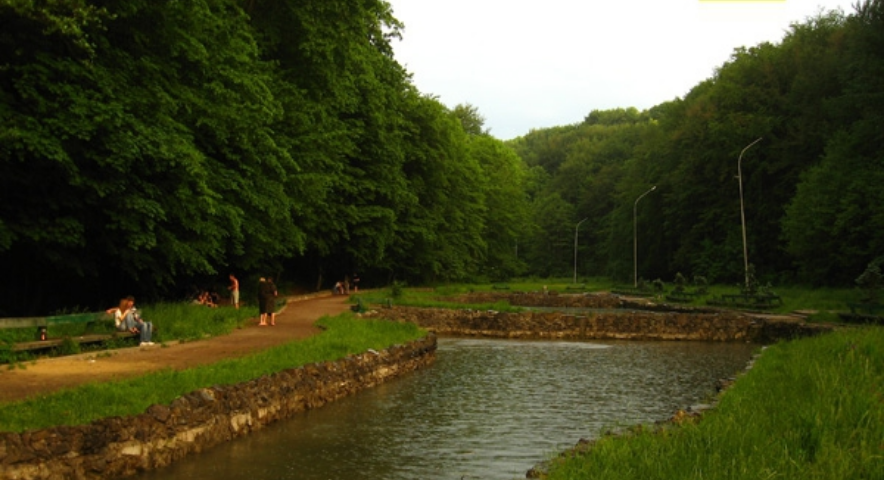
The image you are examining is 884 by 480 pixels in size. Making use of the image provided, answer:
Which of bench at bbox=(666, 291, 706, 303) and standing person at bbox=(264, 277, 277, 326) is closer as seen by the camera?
standing person at bbox=(264, 277, 277, 326)

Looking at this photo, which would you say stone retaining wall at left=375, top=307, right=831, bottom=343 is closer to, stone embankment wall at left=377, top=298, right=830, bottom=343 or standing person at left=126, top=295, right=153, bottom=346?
stone embankment wall at left=377, top=298, right=830, bottom=343

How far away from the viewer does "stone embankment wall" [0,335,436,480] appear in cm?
839

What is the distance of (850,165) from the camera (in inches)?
1773

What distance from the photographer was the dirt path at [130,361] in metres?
11.4

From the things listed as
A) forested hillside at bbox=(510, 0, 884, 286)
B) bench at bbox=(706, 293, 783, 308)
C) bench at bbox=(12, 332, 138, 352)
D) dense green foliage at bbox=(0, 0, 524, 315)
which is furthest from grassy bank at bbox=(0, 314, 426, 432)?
forested hillside at bbox=(510, 0, 884, 286)

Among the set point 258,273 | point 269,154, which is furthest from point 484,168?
point 269,154

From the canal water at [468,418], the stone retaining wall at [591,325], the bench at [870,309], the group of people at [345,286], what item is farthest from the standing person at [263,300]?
the bench at [870,309]

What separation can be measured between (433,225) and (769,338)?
1158 inches

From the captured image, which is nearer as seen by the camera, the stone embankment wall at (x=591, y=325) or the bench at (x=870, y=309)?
the bench at (x=870, y=309)

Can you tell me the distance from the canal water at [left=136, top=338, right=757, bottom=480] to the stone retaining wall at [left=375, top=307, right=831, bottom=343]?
7058 mm

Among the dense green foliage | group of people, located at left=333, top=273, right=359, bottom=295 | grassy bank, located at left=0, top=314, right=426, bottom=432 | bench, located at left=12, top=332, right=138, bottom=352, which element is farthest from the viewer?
group of people, located at left=333, top=273, right=359, bottom=295

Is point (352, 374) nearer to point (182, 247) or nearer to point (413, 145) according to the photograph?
point (182, 247)

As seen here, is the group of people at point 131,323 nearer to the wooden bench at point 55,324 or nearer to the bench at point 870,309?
the wooden bench at point 55,324

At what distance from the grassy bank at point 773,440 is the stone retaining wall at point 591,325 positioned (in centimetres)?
1990
